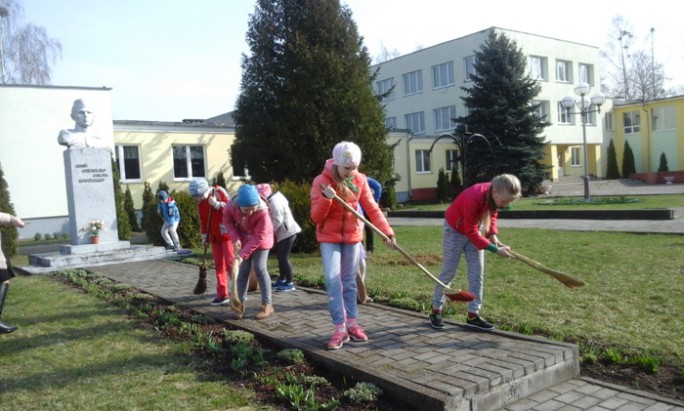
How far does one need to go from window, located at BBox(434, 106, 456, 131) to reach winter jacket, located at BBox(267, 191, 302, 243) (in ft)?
112

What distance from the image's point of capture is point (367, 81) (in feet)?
57.8

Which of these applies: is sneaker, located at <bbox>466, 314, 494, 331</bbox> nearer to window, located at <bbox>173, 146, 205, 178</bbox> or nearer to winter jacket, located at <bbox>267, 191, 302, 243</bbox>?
winter jacket, located at <bbox>267, 191, 302, 243</bbox>

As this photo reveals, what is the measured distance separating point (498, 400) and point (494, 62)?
29729 millimetres

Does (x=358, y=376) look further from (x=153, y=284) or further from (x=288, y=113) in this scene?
(x=288, y=113)

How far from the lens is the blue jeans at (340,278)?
4.85m

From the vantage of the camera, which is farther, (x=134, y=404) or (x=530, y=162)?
(x=530, y=162)

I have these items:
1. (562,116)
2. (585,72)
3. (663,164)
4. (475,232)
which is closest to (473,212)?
(475,232)

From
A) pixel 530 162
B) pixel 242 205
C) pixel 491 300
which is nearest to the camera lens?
pixel 242 205

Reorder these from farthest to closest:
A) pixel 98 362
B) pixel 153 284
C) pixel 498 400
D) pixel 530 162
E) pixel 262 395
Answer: pixel 530 162, pixel 153 284, pixel 98 362, pixel 262 395, pixel 498 400

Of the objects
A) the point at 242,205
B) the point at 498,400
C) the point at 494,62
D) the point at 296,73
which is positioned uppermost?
the point at 494,62

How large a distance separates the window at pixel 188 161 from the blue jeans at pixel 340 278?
23.0 m

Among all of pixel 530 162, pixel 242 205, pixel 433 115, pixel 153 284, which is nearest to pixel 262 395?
pixel 242 205

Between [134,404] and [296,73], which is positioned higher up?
[296,73]

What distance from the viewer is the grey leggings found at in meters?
5.25
